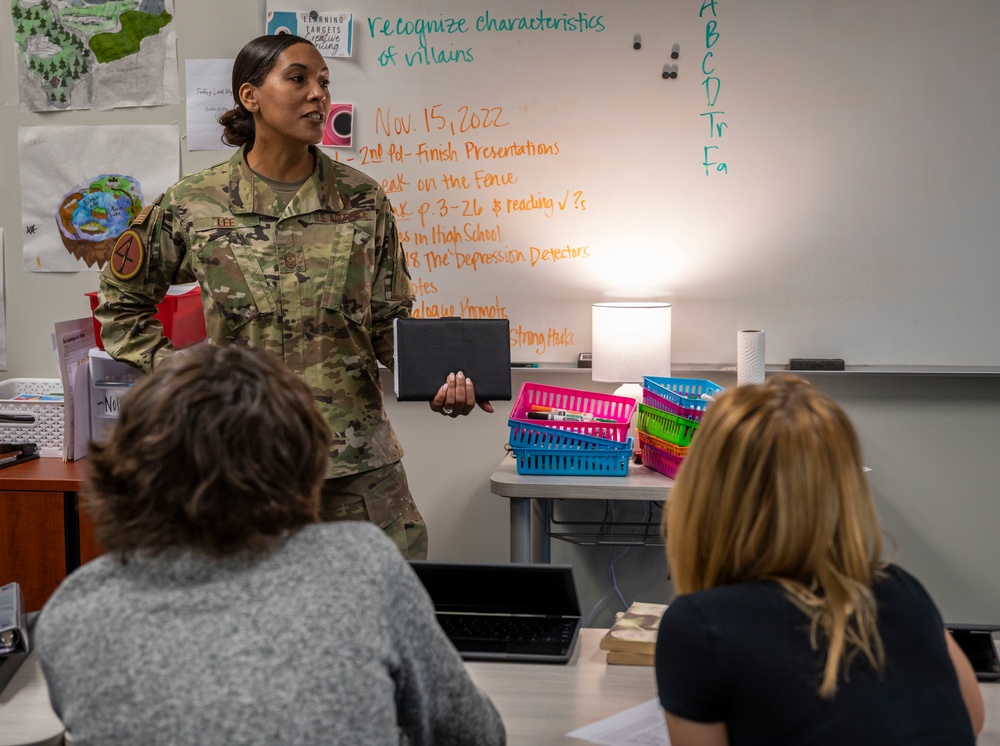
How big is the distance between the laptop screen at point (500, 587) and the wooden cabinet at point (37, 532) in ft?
5.06

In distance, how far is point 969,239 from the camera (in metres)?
2.92

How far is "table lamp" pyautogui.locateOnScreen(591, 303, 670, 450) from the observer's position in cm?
280

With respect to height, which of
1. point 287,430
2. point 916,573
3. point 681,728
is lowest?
point 916,573

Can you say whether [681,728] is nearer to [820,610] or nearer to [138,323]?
[820,610]

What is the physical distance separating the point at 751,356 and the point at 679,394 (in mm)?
340

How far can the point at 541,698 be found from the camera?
1396mm

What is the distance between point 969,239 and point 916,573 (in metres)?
1.02

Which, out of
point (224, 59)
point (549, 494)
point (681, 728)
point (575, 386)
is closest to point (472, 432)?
point (575, 386)

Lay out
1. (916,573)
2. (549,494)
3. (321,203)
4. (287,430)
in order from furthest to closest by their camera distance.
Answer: (916,573) → (549,494) → (321,203) → (287,430)

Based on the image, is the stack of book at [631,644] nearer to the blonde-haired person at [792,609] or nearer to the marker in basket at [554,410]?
the blonde-haired person at [792,609]

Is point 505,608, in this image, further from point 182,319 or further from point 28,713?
point 182,319

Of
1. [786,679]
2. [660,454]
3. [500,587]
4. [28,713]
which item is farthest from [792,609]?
[660,454]

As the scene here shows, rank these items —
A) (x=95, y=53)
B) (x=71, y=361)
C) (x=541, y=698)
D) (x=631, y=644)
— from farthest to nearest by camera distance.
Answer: (x=95, y=53) < (x=71, y=361) < (x=631, y=644) < (x=541, y=698)

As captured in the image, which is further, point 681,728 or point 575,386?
point 575,386
